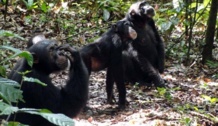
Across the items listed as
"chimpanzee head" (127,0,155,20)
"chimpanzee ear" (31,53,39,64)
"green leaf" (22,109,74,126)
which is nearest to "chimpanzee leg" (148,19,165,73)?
"chimpanzee head" (127,0,155,20)

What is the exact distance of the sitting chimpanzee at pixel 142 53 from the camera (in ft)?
27.5

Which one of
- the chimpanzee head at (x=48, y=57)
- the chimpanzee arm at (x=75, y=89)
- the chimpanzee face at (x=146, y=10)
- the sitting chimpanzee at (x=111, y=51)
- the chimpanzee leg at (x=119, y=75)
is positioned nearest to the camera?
the chimpanzee head at (x=48, y=57)

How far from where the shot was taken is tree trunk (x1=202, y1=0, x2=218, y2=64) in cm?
926

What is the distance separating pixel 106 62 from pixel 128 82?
131cm

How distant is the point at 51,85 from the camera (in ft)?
15.3

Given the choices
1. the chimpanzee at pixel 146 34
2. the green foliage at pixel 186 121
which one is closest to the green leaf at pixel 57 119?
the green foliage at pixel 186 121

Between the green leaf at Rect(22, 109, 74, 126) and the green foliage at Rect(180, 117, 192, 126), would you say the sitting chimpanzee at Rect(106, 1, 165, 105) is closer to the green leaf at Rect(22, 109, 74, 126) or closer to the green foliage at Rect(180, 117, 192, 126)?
the green foliage at Rect(180, 117, 192, 126)

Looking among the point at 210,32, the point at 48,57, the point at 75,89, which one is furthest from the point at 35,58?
the point at 210,32

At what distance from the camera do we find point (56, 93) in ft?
15.4

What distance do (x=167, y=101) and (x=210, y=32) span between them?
3085 mm

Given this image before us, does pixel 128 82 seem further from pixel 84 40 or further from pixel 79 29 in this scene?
pixel 79 29

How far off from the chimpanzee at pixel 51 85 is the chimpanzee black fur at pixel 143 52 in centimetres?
347

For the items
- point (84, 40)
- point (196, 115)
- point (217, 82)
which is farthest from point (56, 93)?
point (84, 40)

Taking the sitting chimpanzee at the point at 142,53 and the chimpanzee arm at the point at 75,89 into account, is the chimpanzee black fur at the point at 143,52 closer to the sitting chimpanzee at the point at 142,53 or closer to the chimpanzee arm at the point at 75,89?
the sitting chimpanzee at the point at 142,53
